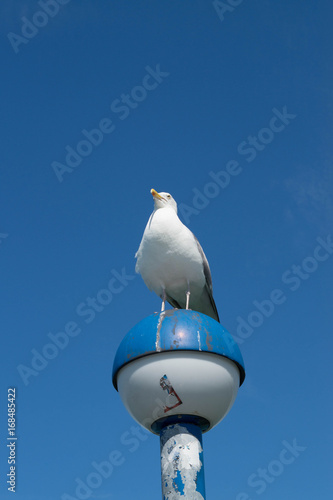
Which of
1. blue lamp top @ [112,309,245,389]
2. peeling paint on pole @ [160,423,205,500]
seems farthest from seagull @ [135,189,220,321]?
peeling paint on pole @ [160,423,205,500]

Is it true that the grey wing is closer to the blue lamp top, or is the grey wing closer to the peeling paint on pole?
the blue lamp top

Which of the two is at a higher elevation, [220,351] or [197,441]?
[220,351]

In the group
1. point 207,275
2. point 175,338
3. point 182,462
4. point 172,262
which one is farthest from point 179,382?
point 207,275

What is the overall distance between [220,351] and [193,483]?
1.93m

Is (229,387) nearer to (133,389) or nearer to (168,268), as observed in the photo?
(133,389)

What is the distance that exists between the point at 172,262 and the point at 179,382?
2655mm

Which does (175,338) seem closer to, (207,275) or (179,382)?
(179,382)

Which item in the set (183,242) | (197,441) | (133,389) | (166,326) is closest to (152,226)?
(183,242)

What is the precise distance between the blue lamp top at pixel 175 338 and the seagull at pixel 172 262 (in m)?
1.43

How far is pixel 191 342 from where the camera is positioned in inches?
361

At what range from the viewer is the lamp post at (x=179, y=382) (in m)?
9.06

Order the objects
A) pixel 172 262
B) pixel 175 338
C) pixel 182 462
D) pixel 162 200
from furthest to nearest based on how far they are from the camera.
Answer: pixel 162 200
pixel 172 262
pixel 175 338
pixel 182 462

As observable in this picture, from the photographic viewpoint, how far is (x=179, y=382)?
905 centimetres

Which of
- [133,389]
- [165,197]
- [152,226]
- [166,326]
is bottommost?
[133,389]
